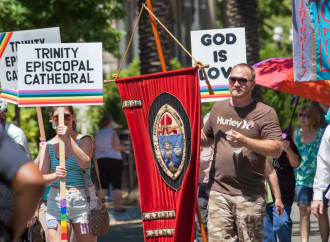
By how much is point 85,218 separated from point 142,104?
110cm

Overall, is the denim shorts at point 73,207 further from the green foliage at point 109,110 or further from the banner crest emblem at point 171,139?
the green foliage at point 109,110

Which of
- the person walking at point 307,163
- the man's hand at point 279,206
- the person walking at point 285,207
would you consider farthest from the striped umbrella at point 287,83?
the man's hand at point 279,206

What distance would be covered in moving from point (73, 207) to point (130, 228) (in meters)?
6.36

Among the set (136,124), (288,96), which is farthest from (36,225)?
(288,96)

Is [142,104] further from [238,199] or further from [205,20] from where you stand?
[205,20]

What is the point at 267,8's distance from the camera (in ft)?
98.7

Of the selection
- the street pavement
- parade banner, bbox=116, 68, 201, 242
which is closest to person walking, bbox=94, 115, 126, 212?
the street pavement

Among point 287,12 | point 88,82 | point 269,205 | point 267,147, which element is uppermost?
point 287,12

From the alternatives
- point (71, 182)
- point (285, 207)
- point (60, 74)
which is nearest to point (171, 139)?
point (71, 182)

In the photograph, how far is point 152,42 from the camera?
49.1 feet

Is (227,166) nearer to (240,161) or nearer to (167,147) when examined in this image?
(240,161)

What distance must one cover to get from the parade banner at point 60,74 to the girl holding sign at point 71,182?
60 cm

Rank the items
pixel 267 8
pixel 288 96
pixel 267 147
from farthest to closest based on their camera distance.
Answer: pixel 267 8, pixel 288 96, pixel 267 147

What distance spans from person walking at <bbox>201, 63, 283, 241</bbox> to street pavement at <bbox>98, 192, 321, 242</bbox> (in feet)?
14.9
